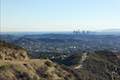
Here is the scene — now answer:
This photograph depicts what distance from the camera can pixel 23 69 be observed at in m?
41.2

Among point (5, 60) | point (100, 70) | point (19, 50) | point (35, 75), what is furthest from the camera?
point (100, 70)

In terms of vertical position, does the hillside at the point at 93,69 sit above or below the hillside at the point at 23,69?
below

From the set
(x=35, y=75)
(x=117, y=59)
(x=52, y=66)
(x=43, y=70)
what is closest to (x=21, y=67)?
(x=35, y=75)

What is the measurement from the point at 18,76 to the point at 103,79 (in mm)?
21662

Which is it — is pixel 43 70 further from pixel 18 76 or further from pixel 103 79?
pixel 103 79

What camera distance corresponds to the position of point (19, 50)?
51.8 m

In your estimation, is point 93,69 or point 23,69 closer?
Result: point 23,69

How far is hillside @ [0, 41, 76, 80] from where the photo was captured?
38.9 m

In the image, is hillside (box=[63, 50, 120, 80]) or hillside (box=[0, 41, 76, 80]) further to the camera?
hillside (box=[63, 50, 120, 80])

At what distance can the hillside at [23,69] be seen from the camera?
38906 mm

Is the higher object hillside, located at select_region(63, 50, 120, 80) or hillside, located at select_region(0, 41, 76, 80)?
hillside, located at select_region(0, 41, 76, 80)

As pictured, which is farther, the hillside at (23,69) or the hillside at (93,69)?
the hillside at (93,69)

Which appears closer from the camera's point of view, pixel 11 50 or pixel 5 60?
pixel 5 60

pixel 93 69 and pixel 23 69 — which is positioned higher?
pixel 23 69
